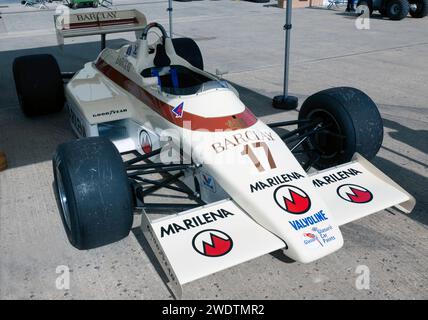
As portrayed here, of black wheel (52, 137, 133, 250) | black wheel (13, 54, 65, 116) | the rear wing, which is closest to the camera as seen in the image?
black wheel (52, 137, 133, 250)

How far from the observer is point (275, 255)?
3.45m

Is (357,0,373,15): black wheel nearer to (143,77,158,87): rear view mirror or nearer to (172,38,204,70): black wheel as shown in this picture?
(172,38,204,70): black wheel

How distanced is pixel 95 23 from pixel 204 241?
15.5ft

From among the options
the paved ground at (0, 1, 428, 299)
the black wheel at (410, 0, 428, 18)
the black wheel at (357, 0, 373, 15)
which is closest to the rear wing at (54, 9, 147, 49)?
the paved ground at (0, 1, 428, 299)

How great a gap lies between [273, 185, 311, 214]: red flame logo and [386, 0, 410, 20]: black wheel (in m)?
14.0

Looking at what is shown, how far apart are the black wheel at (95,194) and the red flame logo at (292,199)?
3.55ft

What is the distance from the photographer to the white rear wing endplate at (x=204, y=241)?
9.12 ft

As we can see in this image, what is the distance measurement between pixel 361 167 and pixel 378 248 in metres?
0.71

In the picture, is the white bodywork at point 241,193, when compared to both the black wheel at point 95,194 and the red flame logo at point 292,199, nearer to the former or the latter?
the red flame logo at point 292,199

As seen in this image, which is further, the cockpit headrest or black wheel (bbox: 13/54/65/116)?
black wheel (bbox: 13/54/65/116)

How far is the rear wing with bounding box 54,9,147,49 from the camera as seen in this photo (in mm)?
6348

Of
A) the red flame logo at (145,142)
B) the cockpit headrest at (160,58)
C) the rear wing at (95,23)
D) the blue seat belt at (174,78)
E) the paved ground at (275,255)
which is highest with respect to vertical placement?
the rear wing at (95,23)

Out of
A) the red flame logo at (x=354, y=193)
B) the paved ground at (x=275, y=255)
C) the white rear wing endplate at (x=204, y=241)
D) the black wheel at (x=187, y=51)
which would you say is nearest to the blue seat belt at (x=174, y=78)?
the paved ground at (x=275, y=255)
